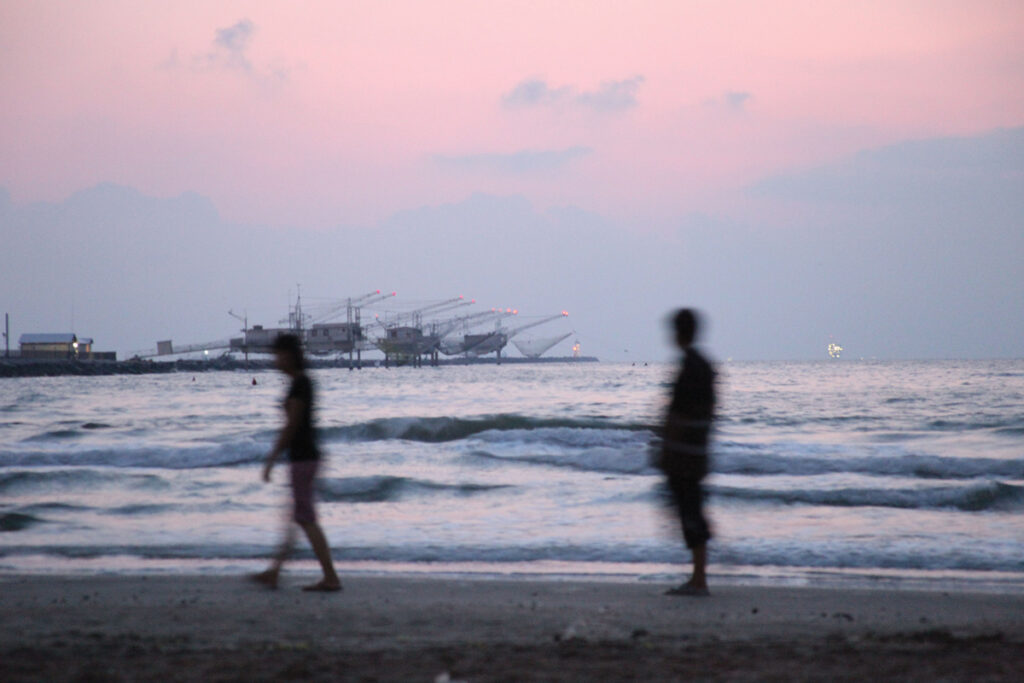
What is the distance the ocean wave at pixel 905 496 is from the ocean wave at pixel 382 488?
109 inches

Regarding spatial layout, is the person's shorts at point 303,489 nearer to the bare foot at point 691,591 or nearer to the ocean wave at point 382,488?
the bare foot at point 691,591

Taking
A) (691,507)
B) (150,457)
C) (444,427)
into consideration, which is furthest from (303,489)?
(444,427)

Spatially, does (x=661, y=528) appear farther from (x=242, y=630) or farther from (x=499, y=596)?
(x=242, y=630)

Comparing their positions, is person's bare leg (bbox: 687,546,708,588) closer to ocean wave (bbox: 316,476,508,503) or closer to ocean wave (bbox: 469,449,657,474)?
ocean wave (bbox: 316,476,508,503)

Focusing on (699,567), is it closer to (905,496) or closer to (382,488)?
(905,496)

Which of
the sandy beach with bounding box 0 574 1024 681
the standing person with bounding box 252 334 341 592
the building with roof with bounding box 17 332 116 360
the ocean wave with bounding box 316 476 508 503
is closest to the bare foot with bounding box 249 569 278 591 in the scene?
the sandy beach with bounding box 0 574 1024 681

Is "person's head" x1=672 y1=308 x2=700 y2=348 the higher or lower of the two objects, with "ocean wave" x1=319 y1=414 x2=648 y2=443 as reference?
higher

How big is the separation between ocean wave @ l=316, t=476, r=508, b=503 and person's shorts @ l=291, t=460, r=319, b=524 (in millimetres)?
4743

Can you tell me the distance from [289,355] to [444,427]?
1580cm

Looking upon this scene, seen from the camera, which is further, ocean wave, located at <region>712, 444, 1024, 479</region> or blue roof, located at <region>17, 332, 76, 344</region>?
blue roof, located at <region>17, 332, 76, 344</region>

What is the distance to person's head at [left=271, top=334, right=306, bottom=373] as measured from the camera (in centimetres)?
541

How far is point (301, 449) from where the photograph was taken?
17.4ft

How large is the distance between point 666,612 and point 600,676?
152 centimetres

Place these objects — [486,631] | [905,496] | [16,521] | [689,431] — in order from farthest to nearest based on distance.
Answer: [905,496] → [16,521] → [689,431] → [486,631]
